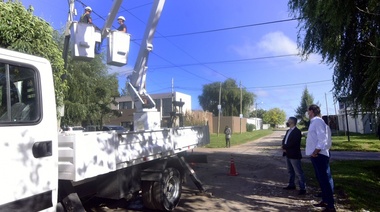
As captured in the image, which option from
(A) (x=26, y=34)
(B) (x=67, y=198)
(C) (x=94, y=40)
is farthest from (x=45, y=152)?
(A) (x=26, y=34)

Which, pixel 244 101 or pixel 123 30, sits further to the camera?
pixel 244 101

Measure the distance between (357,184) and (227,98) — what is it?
48.9 meters

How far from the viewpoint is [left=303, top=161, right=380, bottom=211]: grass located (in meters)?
6.53

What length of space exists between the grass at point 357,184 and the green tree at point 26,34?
22.7ft

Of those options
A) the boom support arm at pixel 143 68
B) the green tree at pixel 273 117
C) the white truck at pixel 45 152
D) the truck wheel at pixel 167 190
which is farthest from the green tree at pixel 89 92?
the green tree at pixel 273 117

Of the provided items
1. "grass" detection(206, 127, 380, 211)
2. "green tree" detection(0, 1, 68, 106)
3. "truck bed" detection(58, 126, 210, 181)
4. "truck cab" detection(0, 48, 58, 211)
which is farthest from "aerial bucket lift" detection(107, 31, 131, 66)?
"grass" detection(206, 127, 380, 211)

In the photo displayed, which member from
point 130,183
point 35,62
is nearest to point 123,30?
point 130,183

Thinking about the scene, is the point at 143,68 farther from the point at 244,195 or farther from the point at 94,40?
the point at 244,195

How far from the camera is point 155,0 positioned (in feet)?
27.4

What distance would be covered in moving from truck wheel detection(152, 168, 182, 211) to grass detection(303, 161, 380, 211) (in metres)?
3.35

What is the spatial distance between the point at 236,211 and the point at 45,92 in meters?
4.17

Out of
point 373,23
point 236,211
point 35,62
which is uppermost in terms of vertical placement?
point 373,23

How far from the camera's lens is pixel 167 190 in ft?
18.9

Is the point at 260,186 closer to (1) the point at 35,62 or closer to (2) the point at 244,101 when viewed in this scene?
(1) the point at 35,62
